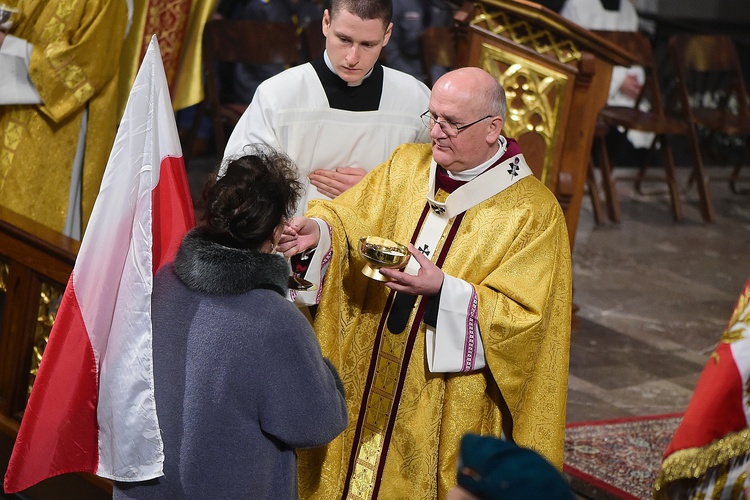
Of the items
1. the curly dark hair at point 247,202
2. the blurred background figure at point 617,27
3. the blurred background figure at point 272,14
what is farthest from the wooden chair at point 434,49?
the curly dark hair at point 247,202

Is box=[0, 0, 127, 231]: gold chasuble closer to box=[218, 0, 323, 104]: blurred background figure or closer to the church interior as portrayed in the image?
the church interior

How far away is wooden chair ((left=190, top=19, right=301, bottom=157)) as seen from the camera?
7465mm

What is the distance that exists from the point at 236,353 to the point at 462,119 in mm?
1069

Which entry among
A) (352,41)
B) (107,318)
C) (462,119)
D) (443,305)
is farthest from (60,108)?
(443,305)

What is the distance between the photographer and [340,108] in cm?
384

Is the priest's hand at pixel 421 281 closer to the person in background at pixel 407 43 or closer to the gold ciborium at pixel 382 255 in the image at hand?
the gold ciborium at pixel 382 255

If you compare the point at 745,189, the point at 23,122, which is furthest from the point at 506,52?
the point at 745,189

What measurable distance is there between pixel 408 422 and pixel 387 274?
1.94ft

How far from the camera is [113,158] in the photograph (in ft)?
9.43

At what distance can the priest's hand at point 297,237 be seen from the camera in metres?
3.26

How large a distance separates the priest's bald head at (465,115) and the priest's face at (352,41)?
0.43 metres

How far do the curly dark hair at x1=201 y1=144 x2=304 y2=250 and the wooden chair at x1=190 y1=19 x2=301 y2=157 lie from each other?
15.7ft

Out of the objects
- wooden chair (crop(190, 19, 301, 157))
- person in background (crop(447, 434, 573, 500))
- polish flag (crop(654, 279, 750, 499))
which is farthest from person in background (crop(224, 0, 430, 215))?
wooden chair (crop(190, 19, 301, 157))

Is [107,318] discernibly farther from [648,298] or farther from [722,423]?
[648,298]
